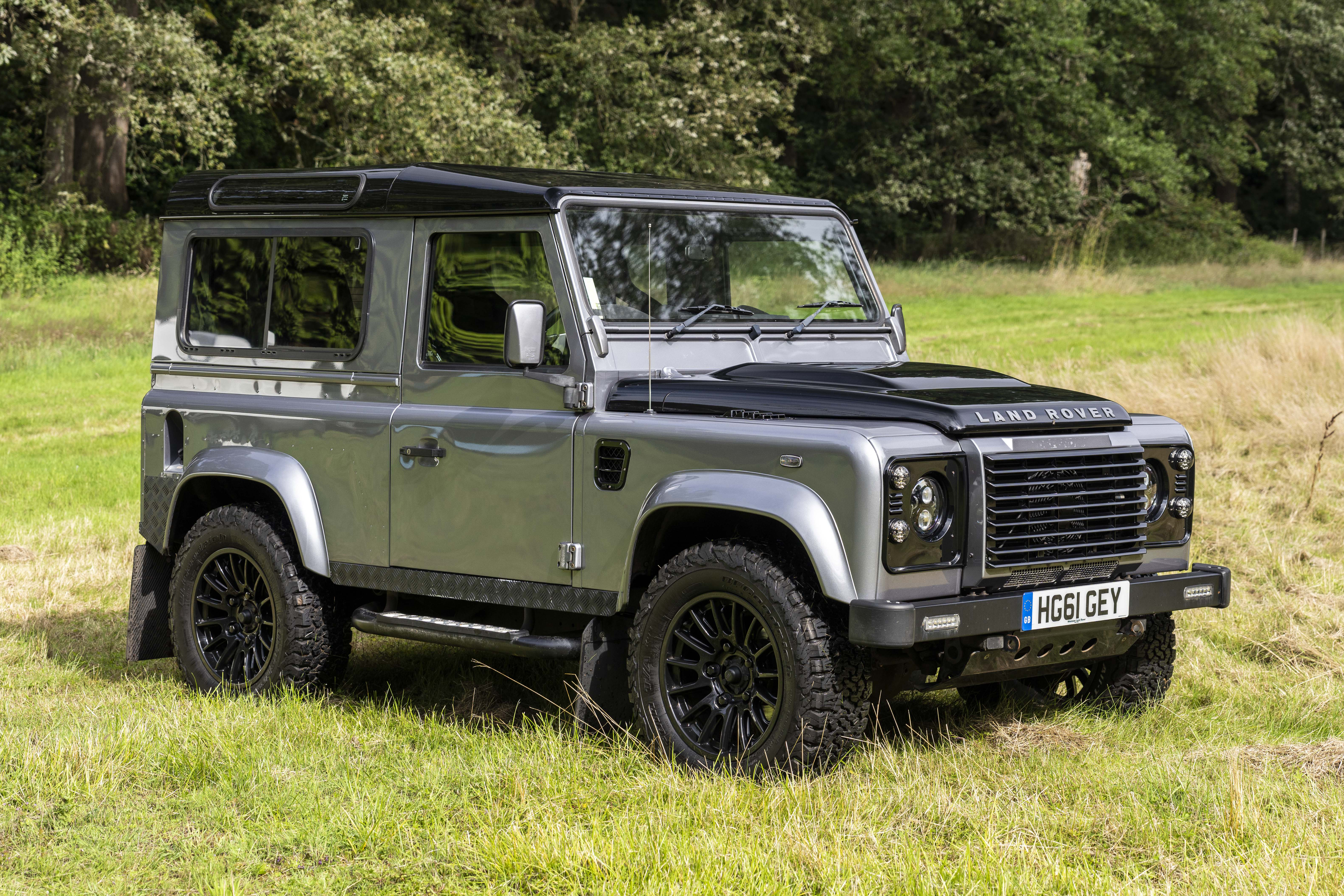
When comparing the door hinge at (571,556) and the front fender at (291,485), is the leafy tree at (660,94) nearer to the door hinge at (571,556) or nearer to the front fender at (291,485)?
the front fender at (291,485)

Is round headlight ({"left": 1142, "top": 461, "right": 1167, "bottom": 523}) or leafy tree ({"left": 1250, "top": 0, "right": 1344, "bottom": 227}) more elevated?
leafy tree ({"left": 1250, "top": 0, "right": 1344, "bottom": 227})

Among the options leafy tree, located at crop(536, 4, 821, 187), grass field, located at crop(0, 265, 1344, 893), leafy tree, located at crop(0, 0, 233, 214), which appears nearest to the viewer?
grass field, located at crop(0, 265, 1344, 893)

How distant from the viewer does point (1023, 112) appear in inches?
1519

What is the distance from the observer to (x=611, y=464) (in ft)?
16.7

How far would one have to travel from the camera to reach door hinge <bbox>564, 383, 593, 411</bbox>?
5.16 m

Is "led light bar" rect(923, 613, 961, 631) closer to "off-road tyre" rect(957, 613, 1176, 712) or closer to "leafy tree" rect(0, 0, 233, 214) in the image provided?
"off-road tyre" rect(957, 613, 1176, 712)

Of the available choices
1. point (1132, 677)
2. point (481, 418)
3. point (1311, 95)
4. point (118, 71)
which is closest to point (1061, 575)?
point (1132, 677)

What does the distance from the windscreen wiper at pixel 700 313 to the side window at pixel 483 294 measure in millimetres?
435

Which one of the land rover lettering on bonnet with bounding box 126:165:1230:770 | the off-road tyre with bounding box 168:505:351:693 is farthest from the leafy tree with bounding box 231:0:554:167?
the off-road tyre with bounding box 168:505:351:693

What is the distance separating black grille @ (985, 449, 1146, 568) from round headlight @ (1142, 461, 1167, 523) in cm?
18

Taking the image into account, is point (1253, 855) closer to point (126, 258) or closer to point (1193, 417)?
point (1193, 417)

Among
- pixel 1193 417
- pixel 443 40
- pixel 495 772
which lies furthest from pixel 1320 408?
pixel 443 40

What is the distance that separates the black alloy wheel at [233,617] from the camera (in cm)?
622

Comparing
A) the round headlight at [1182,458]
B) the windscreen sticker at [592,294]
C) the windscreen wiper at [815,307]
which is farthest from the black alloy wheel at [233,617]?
the round headlight at [1182,458]
